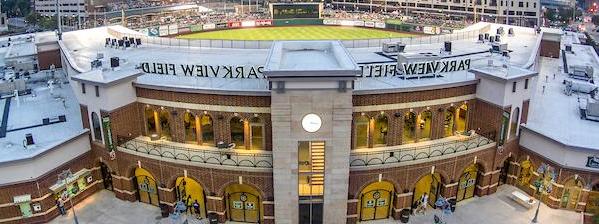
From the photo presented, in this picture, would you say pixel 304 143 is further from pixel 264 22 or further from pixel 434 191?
pixel 264 22

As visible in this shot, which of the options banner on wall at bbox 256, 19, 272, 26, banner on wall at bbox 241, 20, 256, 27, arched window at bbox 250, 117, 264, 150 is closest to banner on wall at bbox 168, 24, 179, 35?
banner on wall at bbox 241, 20, 256, 27

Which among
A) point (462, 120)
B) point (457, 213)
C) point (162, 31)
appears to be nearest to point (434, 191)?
point (457, 213)

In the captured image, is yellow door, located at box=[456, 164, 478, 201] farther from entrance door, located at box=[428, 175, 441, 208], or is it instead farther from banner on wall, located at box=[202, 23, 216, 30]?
banner on wall, located at box=[202, 23, 216, 30]

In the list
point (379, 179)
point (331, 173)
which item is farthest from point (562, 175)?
point (331, 173)

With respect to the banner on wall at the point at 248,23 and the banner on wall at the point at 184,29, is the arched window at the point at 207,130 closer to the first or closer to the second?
the banner on wall at the point at 184,29

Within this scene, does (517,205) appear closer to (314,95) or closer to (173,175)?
(314,95)
